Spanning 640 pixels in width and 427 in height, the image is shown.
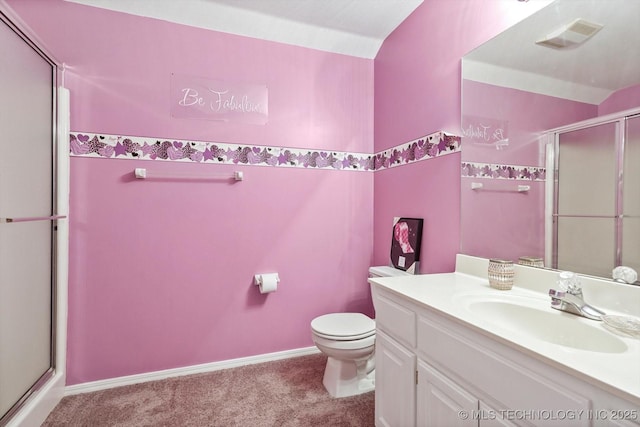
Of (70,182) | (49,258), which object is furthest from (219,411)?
(70,182)

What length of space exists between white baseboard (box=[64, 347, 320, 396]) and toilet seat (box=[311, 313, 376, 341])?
54 cm

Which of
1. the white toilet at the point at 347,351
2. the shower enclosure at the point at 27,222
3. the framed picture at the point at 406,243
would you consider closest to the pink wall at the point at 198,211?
the shower enclosure at the point at 27,222

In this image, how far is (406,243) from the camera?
208 cm

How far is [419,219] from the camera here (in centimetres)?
198

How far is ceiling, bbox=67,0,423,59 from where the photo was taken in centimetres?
197

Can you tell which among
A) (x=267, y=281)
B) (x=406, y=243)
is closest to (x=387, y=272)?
(x=406, y=243)

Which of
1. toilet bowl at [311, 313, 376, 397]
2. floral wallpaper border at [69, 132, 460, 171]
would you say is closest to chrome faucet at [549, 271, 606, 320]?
floral wallpaper border at [69, 132, 460, 171]

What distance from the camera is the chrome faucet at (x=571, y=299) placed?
98 cm

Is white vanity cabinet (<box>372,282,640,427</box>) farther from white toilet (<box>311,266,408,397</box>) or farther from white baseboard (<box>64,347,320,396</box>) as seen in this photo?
white baseboard (<box>64,347,320,396</box>)

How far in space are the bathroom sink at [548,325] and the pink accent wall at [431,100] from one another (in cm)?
56

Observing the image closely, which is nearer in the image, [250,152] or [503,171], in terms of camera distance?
[503,171]

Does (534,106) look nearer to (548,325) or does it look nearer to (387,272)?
(548,325)

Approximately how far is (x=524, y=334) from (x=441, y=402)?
40 centimetres

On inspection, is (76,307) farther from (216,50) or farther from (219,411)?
(216,50)
